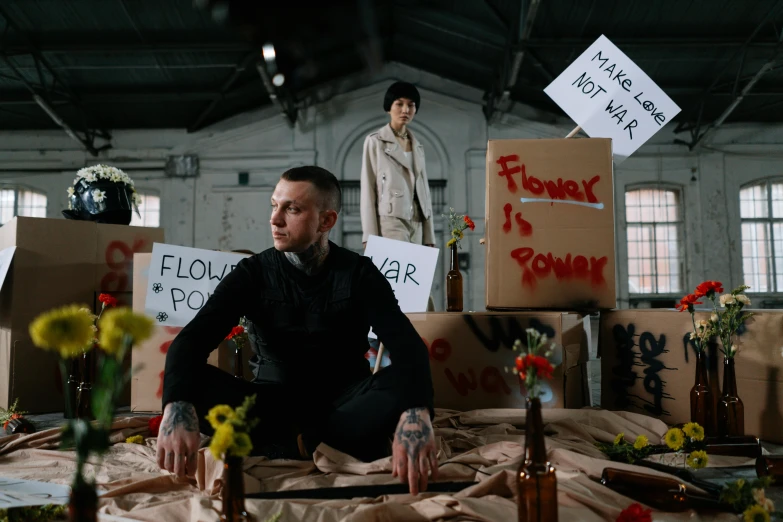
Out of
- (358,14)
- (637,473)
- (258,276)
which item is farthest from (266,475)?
(358,14)

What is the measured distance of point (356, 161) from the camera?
9977mm

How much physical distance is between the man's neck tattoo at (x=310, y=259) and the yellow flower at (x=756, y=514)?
1313mm

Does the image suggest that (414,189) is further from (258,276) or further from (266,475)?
(266,475)

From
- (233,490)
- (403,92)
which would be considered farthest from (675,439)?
(403,92)

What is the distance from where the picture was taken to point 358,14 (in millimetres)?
647

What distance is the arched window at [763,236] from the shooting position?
10016 millimetres

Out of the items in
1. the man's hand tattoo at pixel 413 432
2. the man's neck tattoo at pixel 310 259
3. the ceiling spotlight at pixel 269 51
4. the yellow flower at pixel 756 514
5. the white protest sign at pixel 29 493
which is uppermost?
the ceiling spotlight at pixel 269 51

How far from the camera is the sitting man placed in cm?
173

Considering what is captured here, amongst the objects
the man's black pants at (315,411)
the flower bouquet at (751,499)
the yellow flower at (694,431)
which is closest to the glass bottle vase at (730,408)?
the yellow flower at (694,431)

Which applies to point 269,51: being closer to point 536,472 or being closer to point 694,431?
point 536,472

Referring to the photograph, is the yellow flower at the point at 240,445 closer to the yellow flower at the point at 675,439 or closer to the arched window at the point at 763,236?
the yellow flower at the point at 675,439

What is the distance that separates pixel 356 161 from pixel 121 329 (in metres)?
9.38

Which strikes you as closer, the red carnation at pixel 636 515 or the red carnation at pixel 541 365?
the red carnation at pixel 541 365

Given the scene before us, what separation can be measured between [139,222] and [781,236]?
10.5 meters
